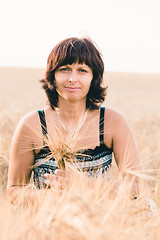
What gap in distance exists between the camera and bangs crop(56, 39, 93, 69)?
1.81m

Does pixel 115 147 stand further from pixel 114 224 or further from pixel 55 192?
pixel 114 224

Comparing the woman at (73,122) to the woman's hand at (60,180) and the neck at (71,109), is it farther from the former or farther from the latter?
the woman's hand at (60,180)

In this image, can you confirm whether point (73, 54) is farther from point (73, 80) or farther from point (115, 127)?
point (115, 127)

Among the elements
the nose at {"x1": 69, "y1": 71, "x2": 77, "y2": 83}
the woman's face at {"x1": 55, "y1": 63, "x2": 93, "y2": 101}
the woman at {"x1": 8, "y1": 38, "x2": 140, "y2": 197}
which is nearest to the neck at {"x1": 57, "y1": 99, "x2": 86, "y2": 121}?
the woman at {"x1": 8, "y1": 38, "x2": 140, "y2": 197}

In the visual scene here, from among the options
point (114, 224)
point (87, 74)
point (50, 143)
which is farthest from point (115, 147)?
point (114, 224)

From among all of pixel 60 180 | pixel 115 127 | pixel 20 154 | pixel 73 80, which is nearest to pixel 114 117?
pixel 115 127

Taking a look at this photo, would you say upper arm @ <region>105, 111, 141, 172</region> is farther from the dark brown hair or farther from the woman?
the dark brown hair

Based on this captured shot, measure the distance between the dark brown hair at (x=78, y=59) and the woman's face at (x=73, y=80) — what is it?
1.2 inches

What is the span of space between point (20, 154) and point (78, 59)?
0.67m

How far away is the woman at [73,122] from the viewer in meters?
1.84

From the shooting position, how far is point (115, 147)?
2033 mm

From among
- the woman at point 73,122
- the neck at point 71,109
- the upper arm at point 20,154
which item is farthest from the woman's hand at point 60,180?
the neck at point 71,109

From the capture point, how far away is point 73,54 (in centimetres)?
181

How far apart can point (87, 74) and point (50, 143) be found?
713 mm
